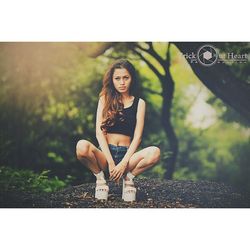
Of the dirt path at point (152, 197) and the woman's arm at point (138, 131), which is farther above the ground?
the woman's arm at point (138, 131)

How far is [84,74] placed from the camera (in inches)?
185

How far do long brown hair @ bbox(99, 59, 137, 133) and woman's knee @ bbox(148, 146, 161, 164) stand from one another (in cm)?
46

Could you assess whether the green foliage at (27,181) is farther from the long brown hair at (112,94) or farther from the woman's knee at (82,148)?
the long brown hair at (112,94)

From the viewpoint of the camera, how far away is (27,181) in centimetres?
465

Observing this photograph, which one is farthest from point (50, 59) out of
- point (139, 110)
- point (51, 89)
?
point (139, 110)

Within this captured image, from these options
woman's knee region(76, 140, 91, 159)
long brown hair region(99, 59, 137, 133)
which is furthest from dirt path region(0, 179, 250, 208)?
long brown hair region(99, 59, 137, 133)

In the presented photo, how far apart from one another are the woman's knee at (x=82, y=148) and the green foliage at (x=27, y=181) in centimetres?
26

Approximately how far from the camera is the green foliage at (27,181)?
4.63 metres

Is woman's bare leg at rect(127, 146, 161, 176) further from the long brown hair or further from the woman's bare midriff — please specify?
the long brown hair

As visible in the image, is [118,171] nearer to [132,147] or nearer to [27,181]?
[132,147]

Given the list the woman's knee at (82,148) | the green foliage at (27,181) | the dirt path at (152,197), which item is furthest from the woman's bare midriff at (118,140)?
the green foliage at (27,181)

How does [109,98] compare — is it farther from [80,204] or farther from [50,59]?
[80,204]

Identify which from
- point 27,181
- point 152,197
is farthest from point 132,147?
point 27,181

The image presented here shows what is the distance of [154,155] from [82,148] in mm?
741
